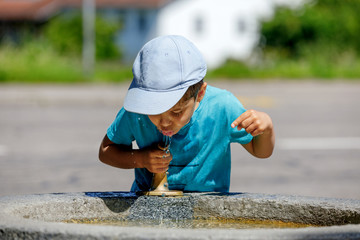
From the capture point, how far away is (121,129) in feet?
7.91

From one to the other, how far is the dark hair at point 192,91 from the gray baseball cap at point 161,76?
0.06 m

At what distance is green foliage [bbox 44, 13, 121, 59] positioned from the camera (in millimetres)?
34656

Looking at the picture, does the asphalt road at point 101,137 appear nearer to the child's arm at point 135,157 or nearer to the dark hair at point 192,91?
the child's arm at point 135,157

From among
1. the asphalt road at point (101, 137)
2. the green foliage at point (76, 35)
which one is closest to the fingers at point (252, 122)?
the asphalt road at point (101, 137)

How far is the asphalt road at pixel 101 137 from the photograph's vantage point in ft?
21.7

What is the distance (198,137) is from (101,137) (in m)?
7.72

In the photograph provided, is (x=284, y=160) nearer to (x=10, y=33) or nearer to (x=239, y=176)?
(x=239, y=176)

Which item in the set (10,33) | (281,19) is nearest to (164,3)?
(10,33)

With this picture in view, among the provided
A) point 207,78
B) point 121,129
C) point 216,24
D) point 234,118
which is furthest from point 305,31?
point 121,129

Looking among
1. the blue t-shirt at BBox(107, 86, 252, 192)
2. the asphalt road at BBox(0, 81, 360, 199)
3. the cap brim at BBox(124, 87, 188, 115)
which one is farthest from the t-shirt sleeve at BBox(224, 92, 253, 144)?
the asphalt road at BBox(0, 81, 360, 199)

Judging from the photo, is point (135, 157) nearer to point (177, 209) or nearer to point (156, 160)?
point (156, 160)

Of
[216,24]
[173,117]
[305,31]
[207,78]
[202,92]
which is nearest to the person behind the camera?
[173,117]

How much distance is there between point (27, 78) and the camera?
20.4 metres

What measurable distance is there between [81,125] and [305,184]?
18.8 feet
